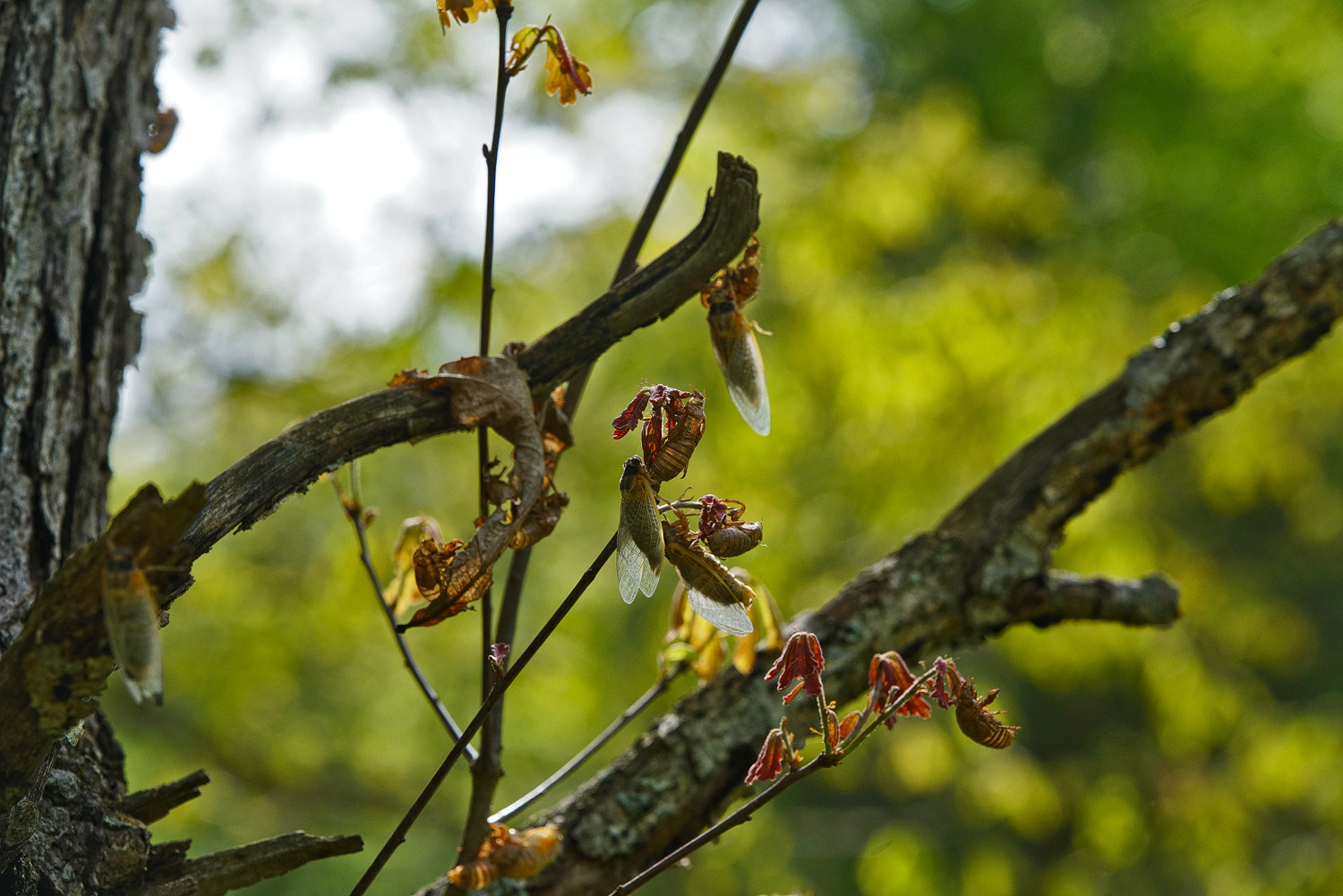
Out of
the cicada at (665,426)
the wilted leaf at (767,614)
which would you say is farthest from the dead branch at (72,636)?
the wilted leaf at (767,614)

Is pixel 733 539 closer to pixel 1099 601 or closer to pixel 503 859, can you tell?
pixel 503 859

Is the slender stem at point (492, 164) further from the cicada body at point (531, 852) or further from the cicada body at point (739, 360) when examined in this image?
the cicada body at point (531, 852)

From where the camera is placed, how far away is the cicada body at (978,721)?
0.66 m

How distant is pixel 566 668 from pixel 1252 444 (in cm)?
263

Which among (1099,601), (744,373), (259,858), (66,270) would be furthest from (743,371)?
(66,270)

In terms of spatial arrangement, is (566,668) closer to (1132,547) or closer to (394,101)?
(1132,547)

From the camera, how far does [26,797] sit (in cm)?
65

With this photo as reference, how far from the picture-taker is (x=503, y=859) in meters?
0.90

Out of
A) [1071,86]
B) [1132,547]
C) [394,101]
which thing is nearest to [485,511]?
[1132,547]

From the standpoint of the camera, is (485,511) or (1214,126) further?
(1214,126)

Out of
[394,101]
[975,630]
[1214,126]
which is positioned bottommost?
[975,630]

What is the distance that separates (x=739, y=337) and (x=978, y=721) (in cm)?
39

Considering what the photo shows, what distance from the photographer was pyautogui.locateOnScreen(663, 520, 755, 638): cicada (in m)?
0.63

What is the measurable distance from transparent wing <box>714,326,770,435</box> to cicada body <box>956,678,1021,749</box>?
0.98ft
